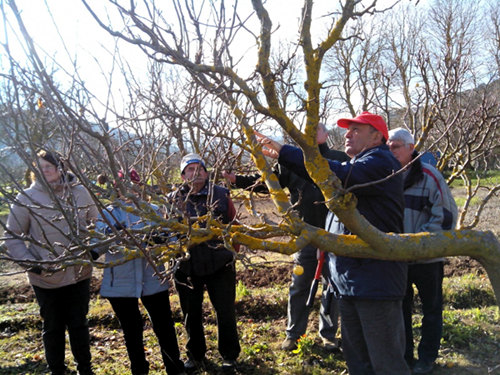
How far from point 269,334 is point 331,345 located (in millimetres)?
847

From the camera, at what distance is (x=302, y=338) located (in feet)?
12.9

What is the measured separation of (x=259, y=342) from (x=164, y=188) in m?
2.22

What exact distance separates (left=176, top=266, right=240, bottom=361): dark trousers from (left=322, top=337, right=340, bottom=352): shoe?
0.84 m

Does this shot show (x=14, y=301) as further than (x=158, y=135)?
Yes

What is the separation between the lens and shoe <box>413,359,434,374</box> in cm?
339

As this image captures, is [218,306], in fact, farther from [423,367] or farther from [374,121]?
[374,121]

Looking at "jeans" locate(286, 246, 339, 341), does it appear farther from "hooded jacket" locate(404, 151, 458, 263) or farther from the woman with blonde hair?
the woman with blonde hair

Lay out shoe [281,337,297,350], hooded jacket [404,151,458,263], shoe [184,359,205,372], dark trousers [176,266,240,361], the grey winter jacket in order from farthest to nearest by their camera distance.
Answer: shoe [281,337,297,350], shoe [184,359,205,372], dark trousers [176,266,240,361], the grey winter jacket, hooded jacket [404,151,458,263]

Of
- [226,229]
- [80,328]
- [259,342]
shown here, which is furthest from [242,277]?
[226,229]

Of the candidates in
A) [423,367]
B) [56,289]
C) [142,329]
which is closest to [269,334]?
[142,329]

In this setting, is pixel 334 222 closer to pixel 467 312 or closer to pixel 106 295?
pixel 106 295

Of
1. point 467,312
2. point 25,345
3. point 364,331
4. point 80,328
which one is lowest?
point 25,345

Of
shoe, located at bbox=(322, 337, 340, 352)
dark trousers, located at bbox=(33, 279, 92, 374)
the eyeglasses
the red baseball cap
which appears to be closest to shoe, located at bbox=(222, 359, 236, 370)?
shoe, located at bbox=(322, 337, 340, 352)

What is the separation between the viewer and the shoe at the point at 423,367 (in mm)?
3395
